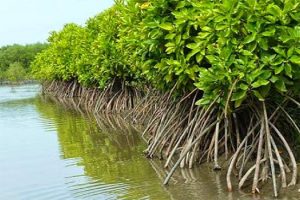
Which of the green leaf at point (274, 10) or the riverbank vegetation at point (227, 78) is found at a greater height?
the green leaf at point (274, 10)

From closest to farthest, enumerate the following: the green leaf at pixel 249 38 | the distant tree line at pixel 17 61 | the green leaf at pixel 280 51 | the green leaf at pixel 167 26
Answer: the green leaf at pixel 280 51 → the green leaf at pixel 249 38 → the green leaf at pixel 167 26 → the distant tree line at pixel 17 61

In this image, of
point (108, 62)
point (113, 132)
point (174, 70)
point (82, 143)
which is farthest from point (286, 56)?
point (108, 62)

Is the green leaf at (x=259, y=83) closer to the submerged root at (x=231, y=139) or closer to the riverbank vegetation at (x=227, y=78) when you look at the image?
the riverbank vegetation at (x=227, y=78)

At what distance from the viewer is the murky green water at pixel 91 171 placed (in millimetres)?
6684

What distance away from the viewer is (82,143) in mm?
11711

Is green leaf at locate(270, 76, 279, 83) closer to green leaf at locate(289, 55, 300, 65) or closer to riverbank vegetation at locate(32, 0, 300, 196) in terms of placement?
riverbank vegetation at locate(32, 0, 300, 196)

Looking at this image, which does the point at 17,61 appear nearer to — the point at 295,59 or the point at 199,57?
the point at 199,57

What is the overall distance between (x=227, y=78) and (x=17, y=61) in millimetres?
74163

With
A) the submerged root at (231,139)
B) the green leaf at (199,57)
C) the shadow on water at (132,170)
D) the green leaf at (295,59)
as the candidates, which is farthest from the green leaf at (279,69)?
the shadow on water at (132,170)

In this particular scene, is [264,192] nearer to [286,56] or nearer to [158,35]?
[286,56]

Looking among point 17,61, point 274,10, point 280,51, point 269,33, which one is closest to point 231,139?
point 280,51

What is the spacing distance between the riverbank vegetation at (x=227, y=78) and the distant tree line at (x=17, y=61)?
6252 cm

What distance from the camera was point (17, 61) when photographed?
77.5 meters

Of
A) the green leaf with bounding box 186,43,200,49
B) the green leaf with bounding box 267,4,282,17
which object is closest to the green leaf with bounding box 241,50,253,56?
the green leaf with bounding box 267,4,282,17
